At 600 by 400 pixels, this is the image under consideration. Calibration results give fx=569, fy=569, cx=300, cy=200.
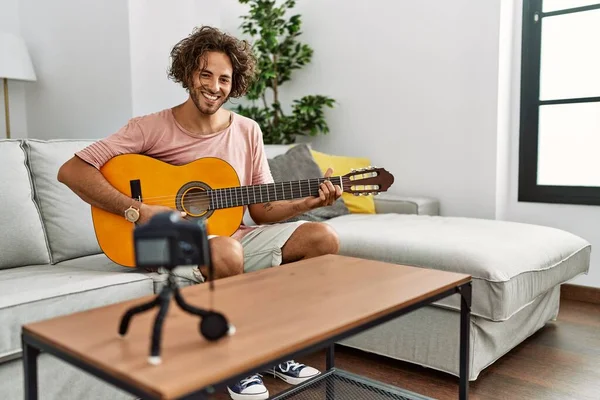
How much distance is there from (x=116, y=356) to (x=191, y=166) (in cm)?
99

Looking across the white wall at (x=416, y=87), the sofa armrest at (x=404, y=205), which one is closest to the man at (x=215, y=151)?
the sofa armrest at (x=404, y=205)

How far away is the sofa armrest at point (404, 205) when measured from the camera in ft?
9.41

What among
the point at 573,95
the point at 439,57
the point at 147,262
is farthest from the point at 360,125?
the point at 147,262

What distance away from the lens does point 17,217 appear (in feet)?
6.23

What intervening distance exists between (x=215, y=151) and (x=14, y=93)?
2.34 metres

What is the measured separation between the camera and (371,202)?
2945 mm

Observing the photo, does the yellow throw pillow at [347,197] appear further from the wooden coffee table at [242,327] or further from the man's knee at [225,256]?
the wooden coffee table at [242,327]

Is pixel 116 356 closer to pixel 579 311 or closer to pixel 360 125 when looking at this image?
pixel 579 311

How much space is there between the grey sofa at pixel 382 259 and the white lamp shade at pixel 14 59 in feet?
4.55

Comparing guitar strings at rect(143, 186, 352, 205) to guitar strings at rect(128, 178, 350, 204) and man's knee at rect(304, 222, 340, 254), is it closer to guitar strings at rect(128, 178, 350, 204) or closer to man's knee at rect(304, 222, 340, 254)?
guitar strings at rect(128, 178, 350, 204)

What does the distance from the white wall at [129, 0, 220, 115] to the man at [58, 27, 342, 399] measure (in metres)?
1.20

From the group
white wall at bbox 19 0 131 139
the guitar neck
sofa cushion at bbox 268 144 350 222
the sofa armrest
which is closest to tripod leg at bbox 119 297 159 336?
the guitar neck

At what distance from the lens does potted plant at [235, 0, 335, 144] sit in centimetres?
340

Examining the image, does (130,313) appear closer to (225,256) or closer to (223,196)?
(225,256)
